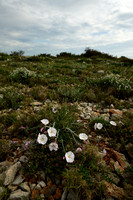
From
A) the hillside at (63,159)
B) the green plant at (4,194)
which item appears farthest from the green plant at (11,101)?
the green plant at (4,194)

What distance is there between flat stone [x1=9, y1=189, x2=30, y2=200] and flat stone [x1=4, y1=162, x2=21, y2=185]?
0.15 meters

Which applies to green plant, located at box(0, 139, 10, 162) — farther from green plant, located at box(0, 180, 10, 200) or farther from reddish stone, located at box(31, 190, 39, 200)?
reddish stone, located at box(31, 190, 39, 200)

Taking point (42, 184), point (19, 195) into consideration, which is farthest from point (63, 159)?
point (19, 195)

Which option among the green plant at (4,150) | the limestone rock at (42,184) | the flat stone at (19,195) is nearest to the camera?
the flat stone at (19,195)

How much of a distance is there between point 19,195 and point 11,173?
0.29 m

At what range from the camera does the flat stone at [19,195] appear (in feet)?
4.83

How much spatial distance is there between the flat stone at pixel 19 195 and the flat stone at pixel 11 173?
15 cm

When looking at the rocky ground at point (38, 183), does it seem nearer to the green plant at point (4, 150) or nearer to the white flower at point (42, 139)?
the green plant at point (4, 150)

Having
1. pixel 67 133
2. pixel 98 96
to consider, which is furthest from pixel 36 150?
pixel 98 96

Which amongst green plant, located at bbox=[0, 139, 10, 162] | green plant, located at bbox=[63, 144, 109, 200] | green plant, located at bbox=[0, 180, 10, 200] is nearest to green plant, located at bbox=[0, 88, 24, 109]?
green plant, located at bbox=[0, 139, 10, 162]

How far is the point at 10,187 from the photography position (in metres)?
1.59

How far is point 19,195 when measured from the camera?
1488 millimetres

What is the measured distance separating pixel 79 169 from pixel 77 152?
0.27 meters

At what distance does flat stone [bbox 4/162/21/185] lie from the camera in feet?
5.35
